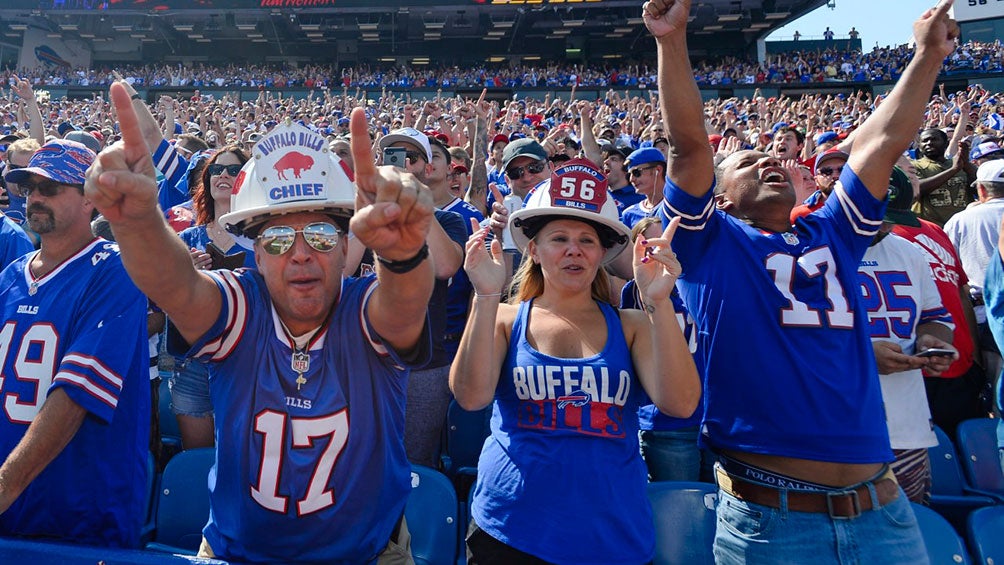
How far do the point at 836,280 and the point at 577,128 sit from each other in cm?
1316

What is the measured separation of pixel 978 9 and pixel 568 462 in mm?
50486

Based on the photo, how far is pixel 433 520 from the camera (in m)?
3.14

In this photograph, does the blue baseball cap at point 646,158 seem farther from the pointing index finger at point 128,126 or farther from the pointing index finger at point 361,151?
the pointing index finger at point 128,126

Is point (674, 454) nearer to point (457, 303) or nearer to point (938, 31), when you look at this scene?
point (457, 303)

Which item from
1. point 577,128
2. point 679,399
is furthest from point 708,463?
point 577,128

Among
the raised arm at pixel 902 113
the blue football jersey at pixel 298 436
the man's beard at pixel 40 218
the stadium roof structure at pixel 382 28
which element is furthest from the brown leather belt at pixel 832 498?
the stadium roof structure at pixel 382 28

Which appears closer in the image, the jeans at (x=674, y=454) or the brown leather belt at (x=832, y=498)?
the brown leather belt at (x=832, y=498)

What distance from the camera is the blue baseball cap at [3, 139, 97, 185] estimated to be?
2.67 m

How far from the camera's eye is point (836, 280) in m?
2.45

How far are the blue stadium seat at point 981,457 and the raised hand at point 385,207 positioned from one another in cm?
361

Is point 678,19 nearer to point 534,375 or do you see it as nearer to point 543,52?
point 534,375

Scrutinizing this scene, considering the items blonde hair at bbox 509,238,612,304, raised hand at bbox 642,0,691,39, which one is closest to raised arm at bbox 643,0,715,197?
raised hand at bbox 642,0,691,39

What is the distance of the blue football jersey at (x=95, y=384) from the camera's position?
8.20 feet

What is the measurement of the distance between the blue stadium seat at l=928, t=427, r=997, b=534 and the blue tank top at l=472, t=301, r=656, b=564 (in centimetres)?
222
